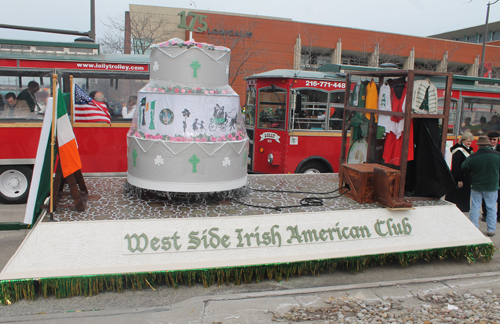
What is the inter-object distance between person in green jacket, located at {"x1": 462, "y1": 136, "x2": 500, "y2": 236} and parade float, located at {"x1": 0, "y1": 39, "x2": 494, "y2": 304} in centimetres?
98

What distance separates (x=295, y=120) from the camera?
9562 mm

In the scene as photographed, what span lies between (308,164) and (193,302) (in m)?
5.96

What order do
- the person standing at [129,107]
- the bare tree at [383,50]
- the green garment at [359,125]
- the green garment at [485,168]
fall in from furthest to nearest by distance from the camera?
1. the bare tree at [383,50]
2. the person standing at [129,107]
3. the green garment at [359,125]
4. the green garment at [485,168]

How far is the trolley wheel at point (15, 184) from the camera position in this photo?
882 cm

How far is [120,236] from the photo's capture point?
15.9 feet

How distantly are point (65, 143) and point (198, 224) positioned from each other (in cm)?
199

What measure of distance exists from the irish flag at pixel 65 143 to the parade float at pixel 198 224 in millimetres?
616

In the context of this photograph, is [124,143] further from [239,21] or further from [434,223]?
[239,21]

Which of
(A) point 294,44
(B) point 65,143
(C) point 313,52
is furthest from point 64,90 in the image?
(C) point 313,52

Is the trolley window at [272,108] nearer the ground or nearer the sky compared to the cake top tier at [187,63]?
nearer the ground

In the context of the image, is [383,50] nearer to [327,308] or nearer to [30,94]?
[30,94]

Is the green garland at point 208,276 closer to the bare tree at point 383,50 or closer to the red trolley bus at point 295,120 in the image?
the red trolley bus at point 295,120

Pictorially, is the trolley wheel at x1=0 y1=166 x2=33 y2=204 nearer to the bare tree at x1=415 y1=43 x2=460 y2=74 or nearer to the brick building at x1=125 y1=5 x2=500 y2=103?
the brick building at x1=125 y1=5 x2=500 y2=103

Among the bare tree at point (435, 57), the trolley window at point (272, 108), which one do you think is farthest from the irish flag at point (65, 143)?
the bare tree at point (435, 57)
